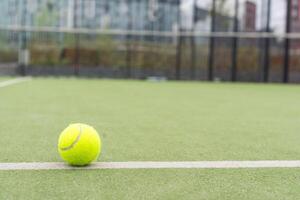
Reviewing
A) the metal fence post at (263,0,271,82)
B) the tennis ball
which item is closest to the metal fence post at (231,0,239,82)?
the metal fence post at (263,0,271,82)

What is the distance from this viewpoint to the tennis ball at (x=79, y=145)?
11.8ft

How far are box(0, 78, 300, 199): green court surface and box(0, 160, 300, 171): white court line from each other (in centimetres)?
13

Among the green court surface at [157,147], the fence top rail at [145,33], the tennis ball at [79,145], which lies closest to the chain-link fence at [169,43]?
the fence top rail at [145,33]

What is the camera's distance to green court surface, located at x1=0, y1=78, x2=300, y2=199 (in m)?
3.06

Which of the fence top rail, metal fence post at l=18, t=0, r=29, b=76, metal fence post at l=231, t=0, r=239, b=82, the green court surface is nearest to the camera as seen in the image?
the green court surface

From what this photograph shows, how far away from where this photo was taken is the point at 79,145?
3.58 meters

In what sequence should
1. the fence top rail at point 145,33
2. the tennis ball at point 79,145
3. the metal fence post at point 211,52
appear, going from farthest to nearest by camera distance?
the metal fence post at point 211,52
the fence top rail at point 145,33
the tennis ball at point 79,145

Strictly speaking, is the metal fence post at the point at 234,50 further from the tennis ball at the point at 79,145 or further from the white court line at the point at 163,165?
the tennis ball at the point at 79,145

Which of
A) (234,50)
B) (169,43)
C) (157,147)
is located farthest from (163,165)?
(234,50)

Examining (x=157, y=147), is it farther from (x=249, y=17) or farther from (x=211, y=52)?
(x=249, y=17)

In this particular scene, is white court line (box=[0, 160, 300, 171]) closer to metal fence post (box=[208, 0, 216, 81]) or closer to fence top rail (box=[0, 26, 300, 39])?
metal fence post (box=[208, 0, 216, 81])

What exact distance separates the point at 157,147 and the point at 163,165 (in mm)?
831

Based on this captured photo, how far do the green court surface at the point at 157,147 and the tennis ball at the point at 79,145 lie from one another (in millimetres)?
131

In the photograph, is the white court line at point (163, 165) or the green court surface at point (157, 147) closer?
the green court surface at point (157, 147)
